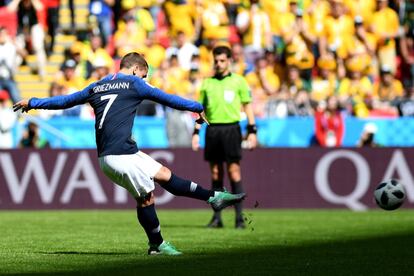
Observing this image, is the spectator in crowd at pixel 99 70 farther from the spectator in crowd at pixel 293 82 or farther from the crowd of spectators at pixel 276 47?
the spectator in crowd at pixel 293 82

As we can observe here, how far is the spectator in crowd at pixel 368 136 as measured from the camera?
2133 centimetres

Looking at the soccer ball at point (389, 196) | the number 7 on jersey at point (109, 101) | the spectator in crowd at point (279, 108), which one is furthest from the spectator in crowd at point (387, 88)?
the number 7 on jersey at point (109, 101)

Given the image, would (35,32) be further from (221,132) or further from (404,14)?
(221,132)

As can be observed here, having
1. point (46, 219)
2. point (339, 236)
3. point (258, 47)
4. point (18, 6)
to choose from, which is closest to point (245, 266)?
point (339, 236)

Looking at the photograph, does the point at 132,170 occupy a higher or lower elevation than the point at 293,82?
lower

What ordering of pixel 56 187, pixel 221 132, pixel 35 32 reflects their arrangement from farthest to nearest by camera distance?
1. pixel 35 32
2. pixel 56 187
3. pixel 221 132

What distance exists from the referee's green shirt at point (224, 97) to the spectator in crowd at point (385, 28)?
1009 cm

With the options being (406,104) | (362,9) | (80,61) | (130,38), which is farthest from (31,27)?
(406,104)

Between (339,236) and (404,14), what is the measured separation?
12577 mm

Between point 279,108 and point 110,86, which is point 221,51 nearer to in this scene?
point 110,86

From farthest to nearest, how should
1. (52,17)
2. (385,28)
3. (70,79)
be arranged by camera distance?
1. (52,17)
2. (385,28)
3. (70,79)

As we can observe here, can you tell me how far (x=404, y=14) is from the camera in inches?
1010

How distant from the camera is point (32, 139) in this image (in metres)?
21.3

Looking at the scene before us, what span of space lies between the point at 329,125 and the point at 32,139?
5.72 meters
